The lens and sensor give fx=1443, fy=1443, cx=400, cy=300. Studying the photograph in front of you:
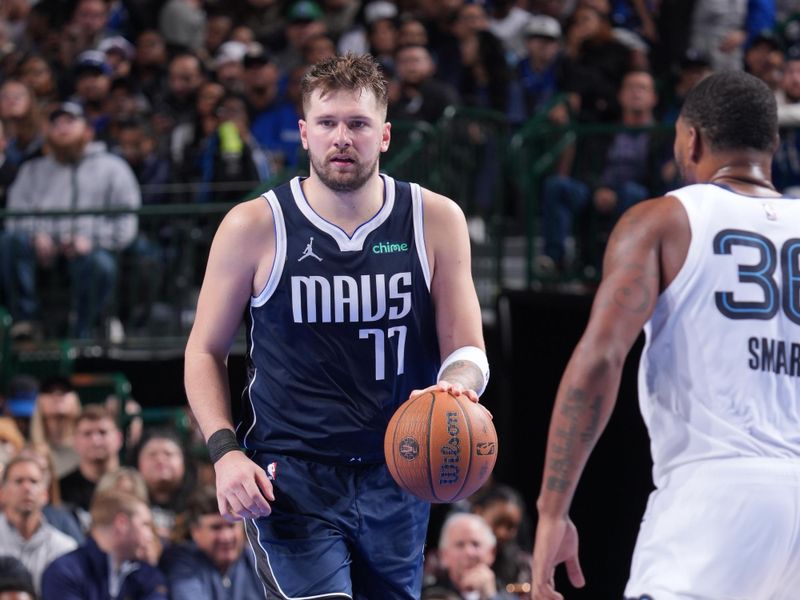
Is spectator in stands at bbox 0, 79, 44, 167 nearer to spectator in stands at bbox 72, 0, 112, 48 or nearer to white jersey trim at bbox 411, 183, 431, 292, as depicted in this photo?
spectator in stands at bbox 72, 0, 112, 48

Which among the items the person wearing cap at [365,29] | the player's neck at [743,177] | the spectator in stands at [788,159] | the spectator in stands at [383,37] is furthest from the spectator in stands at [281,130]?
the player's neck at [743,177]

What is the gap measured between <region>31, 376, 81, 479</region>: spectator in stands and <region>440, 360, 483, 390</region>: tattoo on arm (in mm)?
6135

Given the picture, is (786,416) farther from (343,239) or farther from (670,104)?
(670,104)

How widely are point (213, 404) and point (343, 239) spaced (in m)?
0.72

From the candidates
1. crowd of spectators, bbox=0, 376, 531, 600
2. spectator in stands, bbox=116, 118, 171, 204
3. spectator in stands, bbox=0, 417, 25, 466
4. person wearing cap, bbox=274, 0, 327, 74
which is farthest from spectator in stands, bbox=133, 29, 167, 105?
spectator in stands, bbox=0, 417, 25, 466

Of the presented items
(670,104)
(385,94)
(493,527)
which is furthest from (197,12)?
(385,94)

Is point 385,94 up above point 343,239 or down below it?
above

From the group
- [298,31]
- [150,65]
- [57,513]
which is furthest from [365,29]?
[57,513]

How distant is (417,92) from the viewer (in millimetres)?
12570

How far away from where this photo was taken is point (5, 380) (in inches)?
455

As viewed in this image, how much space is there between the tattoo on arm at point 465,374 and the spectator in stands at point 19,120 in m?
8.63

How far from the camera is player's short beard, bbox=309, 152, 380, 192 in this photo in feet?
16.2

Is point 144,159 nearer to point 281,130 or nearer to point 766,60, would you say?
point 281,130

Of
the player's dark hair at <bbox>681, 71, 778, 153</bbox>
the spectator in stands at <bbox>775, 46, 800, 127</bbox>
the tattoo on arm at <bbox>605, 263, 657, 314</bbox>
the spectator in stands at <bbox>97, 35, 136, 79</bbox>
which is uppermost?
the spectator in stands at <bbox>97, 35, 136, 79</bbox>
